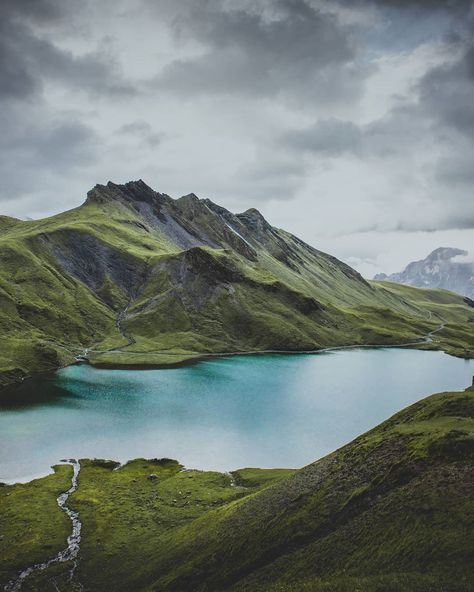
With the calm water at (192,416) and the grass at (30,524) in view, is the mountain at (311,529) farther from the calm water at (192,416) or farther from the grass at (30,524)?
the calm water at (192,416)

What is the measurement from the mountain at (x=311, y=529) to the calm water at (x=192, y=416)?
24.0 metres

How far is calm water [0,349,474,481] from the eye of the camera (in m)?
90.9

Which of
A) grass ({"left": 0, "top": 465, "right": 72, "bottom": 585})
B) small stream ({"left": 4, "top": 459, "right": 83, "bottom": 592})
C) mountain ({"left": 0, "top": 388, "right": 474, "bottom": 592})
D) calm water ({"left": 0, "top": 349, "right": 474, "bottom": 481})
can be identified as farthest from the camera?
calm water ({"left": 0, "top": 349, "right": 474, "bottom": 481})

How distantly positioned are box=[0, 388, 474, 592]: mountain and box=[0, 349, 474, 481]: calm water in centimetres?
2403

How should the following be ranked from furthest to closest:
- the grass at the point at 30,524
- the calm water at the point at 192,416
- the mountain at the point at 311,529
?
1. the calm water at the point at 192,416
2. the grass at the point at 30,524
3. the mountain at the point at 311,529

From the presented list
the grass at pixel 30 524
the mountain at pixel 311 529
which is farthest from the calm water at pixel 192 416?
the mountain at pixel 311 529

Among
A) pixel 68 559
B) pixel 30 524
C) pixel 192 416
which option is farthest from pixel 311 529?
pixel 192 416

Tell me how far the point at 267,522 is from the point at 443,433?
61.0ft

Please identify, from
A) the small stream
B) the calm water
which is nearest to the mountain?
the small stream

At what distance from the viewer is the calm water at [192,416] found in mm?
90938

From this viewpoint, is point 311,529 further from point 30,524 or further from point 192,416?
point 192,416

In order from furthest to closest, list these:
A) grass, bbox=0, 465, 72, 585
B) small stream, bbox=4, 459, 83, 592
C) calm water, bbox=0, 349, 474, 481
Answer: calm water, bbox=0, 349, 474, 481 → grass, bbox=0, 465, 72, 585 → small stream, bbox=4, 459, 83, 592

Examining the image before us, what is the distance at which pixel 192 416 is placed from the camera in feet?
377

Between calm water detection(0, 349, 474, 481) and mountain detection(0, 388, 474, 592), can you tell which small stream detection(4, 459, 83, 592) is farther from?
calm water detection(0, 349, 474, 481)
